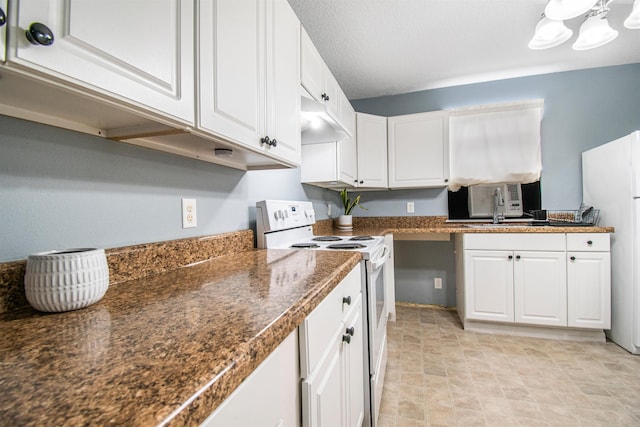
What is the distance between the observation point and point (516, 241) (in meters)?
2.34

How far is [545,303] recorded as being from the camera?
2.28 meters

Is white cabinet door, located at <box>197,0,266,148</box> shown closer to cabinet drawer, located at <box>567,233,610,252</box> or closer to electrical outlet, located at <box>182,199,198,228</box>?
electrical outlet, located at <box>182,199,198,228</box>

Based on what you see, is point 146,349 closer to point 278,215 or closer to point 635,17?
point 278,215

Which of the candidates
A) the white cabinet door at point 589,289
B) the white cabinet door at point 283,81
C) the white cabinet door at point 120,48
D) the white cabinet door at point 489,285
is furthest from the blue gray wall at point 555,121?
the white cabinet door at point 120,48

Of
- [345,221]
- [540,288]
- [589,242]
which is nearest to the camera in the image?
[589,242]

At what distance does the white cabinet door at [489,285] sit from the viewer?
7.77ft

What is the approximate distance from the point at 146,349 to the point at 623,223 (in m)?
2.97

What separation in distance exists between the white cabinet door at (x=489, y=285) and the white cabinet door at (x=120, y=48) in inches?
98.8

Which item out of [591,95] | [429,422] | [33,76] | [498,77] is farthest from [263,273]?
[591,95]

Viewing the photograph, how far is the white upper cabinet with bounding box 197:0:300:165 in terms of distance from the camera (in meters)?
0.79

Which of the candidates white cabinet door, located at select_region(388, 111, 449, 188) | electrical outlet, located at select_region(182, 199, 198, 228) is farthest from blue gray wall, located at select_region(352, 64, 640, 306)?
electrical outlet, located at select_region(182, 199, 198, 228)

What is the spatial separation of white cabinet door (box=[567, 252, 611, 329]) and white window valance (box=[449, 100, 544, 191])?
0.87 metres

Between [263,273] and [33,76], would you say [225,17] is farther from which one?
[263,273]

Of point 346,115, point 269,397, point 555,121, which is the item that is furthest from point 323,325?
A: point 555,121
